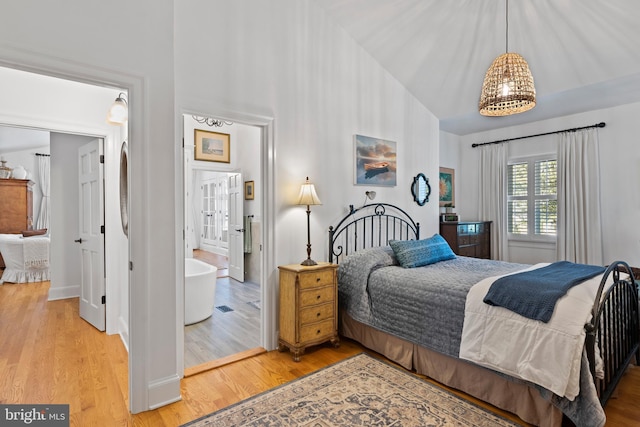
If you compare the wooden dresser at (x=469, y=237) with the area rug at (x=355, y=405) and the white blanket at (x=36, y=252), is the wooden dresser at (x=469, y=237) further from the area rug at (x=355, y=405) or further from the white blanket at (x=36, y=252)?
the white blanket at (x=36, y=252)

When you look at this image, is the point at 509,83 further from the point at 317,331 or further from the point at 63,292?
the point at 63,292

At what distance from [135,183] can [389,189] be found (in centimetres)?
290

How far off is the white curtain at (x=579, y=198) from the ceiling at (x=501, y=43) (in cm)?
55

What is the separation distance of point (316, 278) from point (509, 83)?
87.3 inches

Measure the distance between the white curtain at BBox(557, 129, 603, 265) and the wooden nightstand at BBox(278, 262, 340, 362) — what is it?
3.79 m

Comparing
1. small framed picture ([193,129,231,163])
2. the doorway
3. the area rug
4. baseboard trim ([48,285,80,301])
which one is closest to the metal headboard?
the doorway

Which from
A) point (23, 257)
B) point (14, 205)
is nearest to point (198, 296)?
point (23, 257)

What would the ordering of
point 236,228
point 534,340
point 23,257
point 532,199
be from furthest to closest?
point 236,228
point 23,257
point 532,199
point 534,340

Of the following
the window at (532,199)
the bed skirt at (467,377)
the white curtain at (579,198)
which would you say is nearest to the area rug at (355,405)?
the bed skirt at (467,377)

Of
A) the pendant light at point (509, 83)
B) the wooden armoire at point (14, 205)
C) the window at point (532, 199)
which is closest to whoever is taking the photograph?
the pendant light at point (509, 83)

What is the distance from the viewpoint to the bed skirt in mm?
1973

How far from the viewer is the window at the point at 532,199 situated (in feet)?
16.9

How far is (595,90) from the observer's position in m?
3.92

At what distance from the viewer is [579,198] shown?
185 inches
